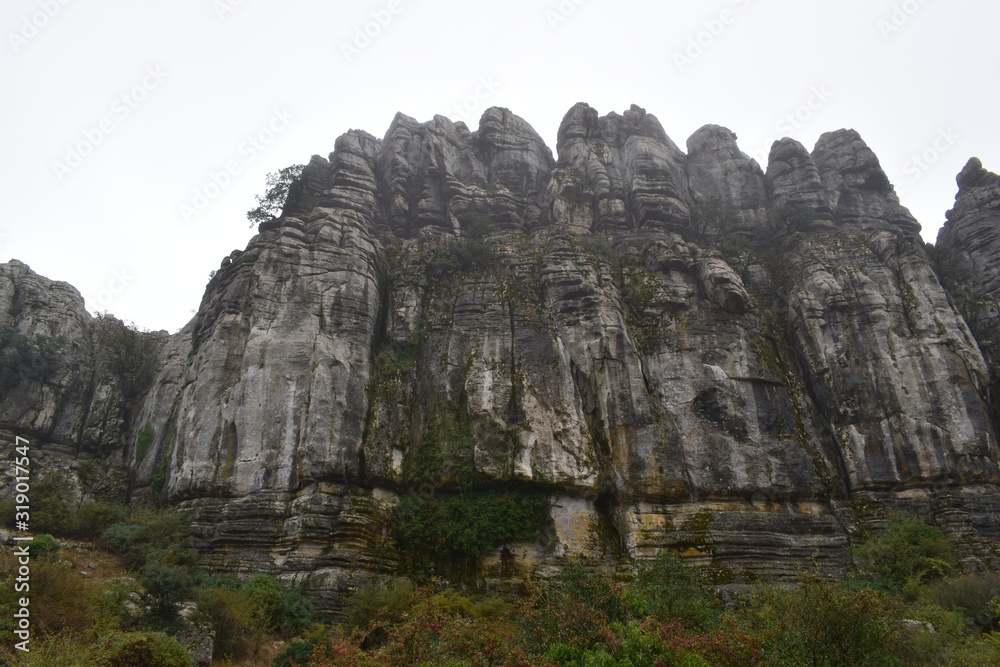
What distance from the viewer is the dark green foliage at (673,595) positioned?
698 inches

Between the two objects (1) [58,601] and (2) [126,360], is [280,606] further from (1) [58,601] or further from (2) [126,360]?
(2) [126,360]

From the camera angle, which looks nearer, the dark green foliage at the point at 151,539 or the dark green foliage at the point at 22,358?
the dark green foliage at the point at 151,539

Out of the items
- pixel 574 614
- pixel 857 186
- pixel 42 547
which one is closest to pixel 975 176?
pixel 857 186

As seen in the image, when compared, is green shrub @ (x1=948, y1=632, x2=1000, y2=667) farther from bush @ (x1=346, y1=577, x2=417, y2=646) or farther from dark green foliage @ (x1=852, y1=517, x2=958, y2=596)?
bush @ (x1=346, y1=577, x2=417, y2=646)

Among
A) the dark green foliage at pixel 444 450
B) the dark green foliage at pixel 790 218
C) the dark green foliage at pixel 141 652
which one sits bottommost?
the dark green foliage at pixel 141 652

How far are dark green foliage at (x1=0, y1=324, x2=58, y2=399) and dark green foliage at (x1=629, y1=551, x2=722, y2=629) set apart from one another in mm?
29106

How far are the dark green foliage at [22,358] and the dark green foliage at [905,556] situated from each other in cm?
3724

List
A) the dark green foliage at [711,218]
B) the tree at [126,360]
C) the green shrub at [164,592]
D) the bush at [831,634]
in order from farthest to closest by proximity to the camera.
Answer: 1. the dark green foliage at [711,218]
2. the tree at [126,360]
3. the green shrub at [164,592]
4. the bush at [831,634]

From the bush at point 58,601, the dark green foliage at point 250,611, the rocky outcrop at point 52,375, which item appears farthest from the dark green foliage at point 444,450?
the rocky outcrop at point 52,375

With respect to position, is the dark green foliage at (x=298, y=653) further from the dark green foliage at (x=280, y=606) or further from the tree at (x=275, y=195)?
the tree at (x=275, y=195)

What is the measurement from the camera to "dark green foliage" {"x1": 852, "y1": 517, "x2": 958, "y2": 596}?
2234cm

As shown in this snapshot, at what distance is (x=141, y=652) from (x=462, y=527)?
12.7 m

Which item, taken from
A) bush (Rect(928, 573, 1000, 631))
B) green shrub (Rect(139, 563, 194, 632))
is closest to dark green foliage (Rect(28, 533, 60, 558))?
green shrub (Rect(139, 563, 194, 632))

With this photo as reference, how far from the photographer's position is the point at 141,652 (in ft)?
44.9
